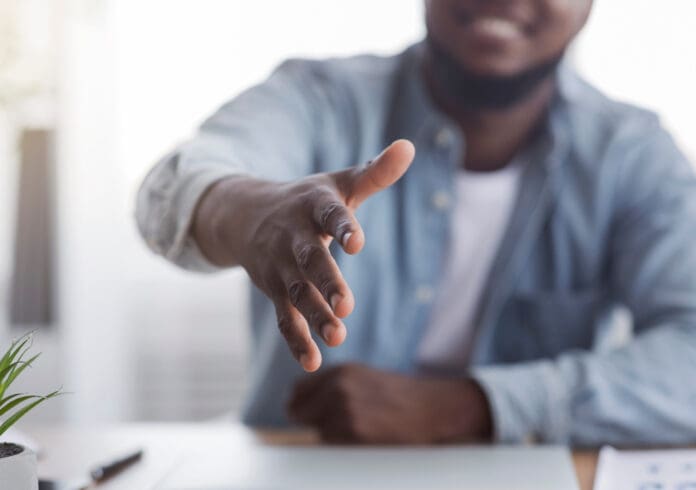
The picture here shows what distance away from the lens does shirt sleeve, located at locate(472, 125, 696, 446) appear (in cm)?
103

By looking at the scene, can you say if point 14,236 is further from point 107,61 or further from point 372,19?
point 372,19

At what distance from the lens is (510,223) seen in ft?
4.31

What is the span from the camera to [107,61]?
2703 millimetres

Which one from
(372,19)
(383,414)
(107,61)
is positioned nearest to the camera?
(383,414)

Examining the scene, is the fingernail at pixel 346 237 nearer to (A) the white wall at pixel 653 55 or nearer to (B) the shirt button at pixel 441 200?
(B) the shirt button at pixel 441 200

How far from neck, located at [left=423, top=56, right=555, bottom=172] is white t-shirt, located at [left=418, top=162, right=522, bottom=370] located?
0.02 meters

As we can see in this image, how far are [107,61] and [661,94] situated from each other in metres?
1.58

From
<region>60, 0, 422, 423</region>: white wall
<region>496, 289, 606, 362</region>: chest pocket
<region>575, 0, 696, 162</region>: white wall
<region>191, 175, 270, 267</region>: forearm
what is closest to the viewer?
<region>191, 175, 270, 267</region>: forearm

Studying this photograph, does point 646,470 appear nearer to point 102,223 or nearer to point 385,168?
point 385,168

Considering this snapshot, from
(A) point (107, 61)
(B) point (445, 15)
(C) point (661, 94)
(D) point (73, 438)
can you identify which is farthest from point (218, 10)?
(D) point (73, 438)

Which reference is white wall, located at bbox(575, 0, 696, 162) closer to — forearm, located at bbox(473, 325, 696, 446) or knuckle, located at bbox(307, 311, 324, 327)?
forearm, located at bbox(473, 325, 696, 446)

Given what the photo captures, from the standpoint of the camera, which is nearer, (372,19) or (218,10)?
(372,19)

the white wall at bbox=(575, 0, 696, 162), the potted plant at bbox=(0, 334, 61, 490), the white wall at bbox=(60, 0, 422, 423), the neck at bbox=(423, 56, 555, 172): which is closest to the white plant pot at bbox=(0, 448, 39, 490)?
the potted plant at bbox=(0, 334, 61, 490)

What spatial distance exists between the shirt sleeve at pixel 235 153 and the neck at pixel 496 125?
198 mm
